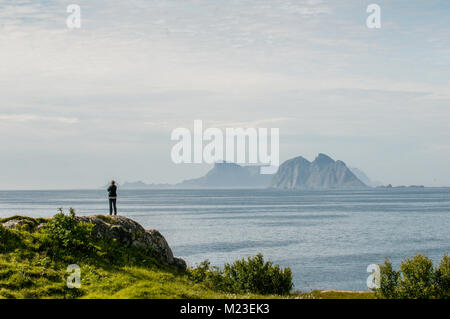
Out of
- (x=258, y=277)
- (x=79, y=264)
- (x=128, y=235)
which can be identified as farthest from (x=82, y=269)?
(x=258, y=277)

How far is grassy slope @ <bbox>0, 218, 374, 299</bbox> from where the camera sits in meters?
20.4

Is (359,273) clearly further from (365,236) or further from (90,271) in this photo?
(90,271)

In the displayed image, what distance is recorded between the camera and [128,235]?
97.5 ft

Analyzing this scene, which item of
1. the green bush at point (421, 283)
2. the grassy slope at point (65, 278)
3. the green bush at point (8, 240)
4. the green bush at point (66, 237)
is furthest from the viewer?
the green bush at point (421, 283)

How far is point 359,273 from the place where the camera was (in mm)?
93125

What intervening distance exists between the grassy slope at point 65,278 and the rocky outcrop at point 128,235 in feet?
9.86

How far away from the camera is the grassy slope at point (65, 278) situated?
66.8 feet

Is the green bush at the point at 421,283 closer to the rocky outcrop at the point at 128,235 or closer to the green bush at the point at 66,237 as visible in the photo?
the rocky outcrop at the point at 128,235

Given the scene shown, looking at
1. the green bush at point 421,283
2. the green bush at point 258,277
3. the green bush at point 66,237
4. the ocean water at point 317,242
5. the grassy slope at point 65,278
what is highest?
the green bush at point 66,237

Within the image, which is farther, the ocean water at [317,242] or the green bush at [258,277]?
the ocean water at [317,242]

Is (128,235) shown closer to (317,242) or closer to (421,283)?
(421,283)

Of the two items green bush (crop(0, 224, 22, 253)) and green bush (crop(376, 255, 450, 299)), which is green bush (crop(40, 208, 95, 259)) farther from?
green bush (crop(376, 255, 450, 299))

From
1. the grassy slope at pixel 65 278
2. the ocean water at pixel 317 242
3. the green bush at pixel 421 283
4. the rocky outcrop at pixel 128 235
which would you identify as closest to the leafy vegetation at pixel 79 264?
the grassy slope at pixel 65 278
